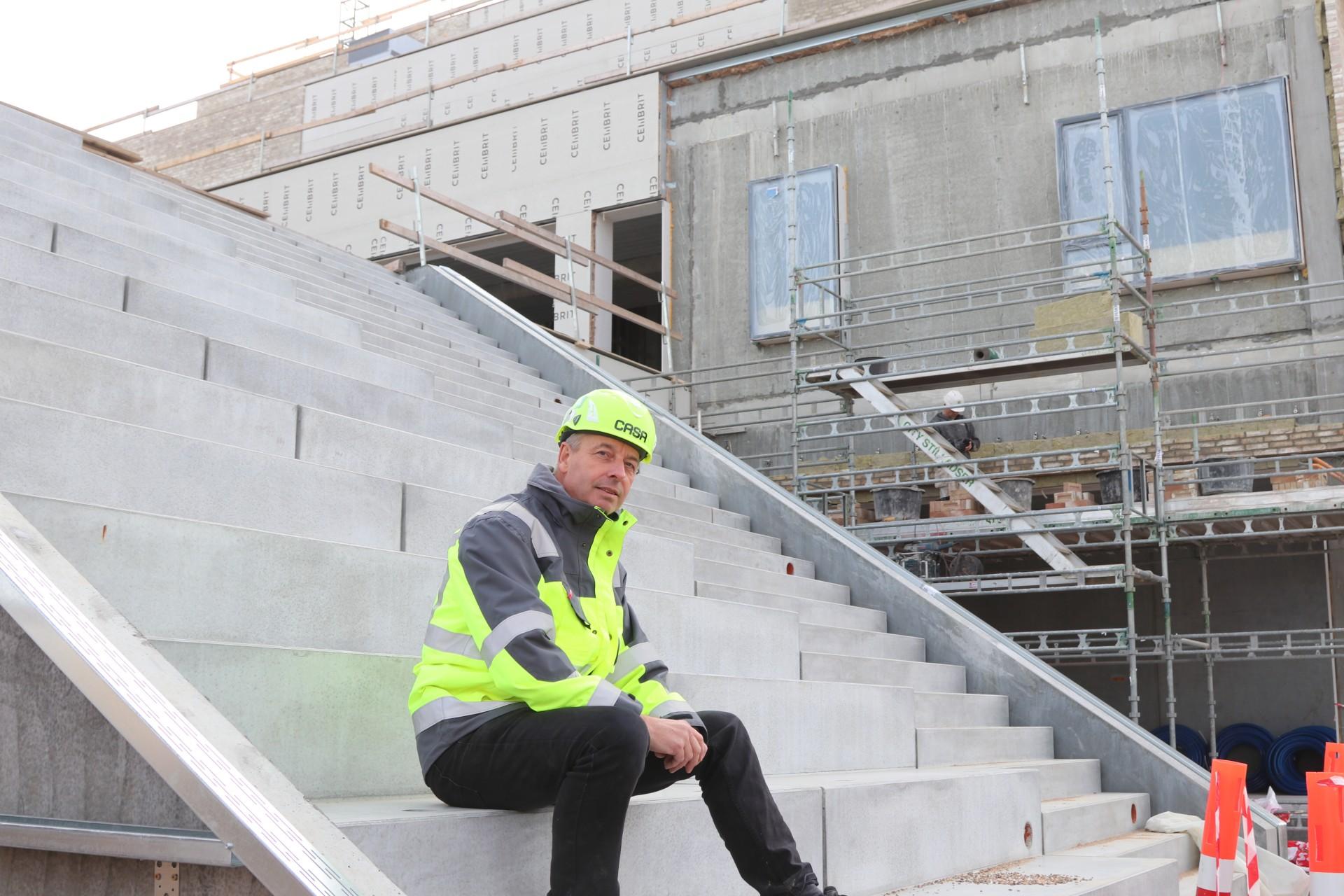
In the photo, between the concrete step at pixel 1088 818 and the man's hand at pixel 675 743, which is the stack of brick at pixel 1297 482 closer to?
the concrete step at pixel 1088 818

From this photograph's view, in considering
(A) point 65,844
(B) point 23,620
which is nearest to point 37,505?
(B) point 23,620

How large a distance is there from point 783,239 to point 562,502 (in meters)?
12.7

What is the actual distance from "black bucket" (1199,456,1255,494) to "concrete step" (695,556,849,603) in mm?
4114

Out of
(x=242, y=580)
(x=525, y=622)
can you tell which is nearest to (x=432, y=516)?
(x=242, y=580)

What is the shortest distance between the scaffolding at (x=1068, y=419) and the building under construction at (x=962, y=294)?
2.1 inches

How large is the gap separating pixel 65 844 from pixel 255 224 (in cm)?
940

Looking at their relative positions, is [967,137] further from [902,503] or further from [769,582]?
[769,582]

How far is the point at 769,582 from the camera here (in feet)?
23.4

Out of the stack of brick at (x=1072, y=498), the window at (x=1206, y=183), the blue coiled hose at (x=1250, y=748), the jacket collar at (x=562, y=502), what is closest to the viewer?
the jacket collar at (x=562, y=502)

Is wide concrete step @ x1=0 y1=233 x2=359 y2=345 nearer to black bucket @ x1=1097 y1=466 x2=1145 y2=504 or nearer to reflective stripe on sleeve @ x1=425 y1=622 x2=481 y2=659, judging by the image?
reflective stripe on sleeve @ x1=425 y1=622 x2=481 y2=659

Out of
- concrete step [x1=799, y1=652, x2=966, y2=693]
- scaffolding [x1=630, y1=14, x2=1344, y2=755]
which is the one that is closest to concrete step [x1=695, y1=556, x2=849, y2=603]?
concrete step [x1=799, y1=652, x2=966, y2=693]

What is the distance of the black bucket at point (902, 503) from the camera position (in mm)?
11383

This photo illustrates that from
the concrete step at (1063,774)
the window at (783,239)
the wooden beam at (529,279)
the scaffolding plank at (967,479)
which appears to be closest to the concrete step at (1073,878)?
the concrete step at (1063,774)

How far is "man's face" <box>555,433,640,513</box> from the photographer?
318cm
